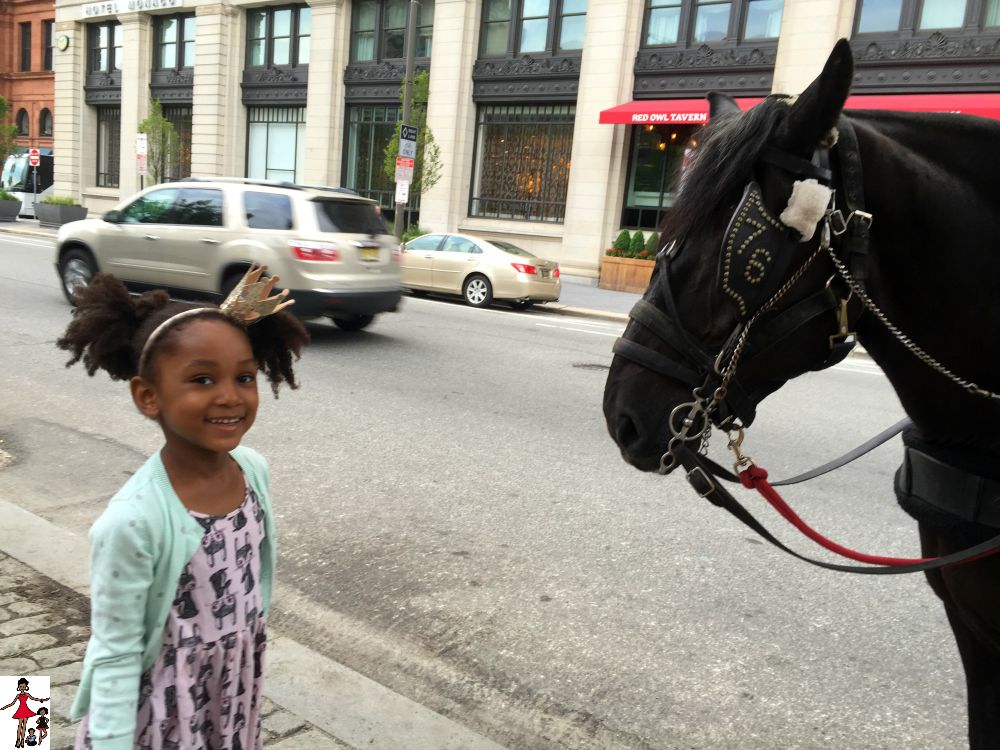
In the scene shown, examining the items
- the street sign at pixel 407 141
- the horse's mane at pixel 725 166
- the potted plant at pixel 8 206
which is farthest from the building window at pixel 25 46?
the horse's mane at pixel 725 166

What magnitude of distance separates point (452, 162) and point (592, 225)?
523cm

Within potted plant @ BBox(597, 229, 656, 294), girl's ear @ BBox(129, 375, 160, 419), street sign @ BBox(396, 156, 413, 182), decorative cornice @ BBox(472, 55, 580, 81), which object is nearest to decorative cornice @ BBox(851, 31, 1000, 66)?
potted plant @ BBox(597, 229, 656, 294)

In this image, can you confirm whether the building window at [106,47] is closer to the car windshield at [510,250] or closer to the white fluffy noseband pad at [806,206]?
the car windshield at [510,250]

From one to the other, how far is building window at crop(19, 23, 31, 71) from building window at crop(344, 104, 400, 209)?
30680 millimetres

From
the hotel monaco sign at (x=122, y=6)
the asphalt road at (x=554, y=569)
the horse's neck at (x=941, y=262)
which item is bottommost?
the asphalt road at (x=554, y=569)

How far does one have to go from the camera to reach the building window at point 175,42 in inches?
1283

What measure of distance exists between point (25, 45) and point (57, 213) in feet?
75.2

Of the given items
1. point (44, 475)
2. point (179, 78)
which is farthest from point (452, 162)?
point (44, 475)

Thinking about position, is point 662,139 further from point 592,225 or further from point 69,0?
point 69,0

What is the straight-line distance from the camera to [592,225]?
2209 cm

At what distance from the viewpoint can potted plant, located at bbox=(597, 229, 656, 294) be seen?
20.6 m

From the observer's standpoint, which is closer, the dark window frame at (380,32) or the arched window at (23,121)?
the dark window frame at (380,32)

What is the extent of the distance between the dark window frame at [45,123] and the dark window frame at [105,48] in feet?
38.1

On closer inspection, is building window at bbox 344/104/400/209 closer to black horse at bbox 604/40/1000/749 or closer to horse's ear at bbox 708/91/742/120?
horse's ear at bbox 708/91/742/120
